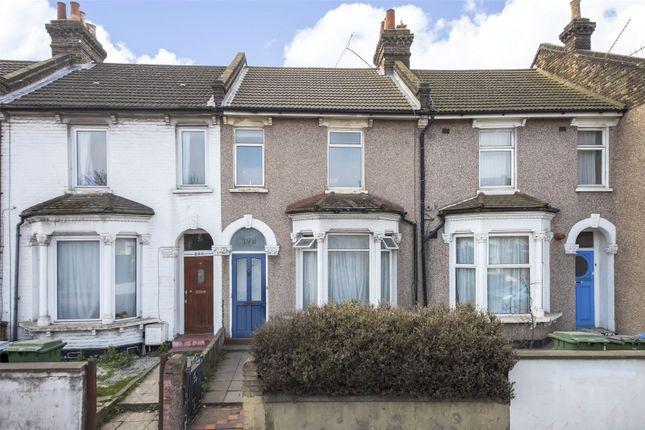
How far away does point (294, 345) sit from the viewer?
5.09 meters

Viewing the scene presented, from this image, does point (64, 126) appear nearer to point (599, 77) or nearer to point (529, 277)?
point (529, 277)

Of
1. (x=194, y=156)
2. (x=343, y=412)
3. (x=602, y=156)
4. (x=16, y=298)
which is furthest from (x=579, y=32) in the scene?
(x=16, y=298)

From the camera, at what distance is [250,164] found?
32.3 feet

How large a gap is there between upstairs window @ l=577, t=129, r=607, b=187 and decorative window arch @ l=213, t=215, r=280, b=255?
25.8ft

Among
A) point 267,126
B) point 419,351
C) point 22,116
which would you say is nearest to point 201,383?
point 419,351

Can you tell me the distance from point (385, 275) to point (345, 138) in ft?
11.6

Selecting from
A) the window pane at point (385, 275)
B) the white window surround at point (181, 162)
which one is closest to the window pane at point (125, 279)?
the white window surround at point (181, 162)

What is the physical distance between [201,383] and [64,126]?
7.04m

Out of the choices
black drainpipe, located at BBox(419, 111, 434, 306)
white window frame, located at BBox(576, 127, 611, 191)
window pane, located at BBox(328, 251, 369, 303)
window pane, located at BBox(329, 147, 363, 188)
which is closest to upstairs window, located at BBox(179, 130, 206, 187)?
window pane, located at BBox(329, 147, 363, 188)

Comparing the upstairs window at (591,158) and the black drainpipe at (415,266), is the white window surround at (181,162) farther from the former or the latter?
the upstairs window at (591,158)

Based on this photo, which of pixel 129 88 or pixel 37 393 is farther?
pixel 129 88

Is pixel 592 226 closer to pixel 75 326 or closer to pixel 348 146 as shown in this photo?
pixel 348 146

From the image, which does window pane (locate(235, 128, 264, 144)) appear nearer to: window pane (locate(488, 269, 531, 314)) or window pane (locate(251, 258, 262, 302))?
Result: window pane (locate(251, 258, 262, 302))

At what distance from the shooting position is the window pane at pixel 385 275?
958 centimetres
